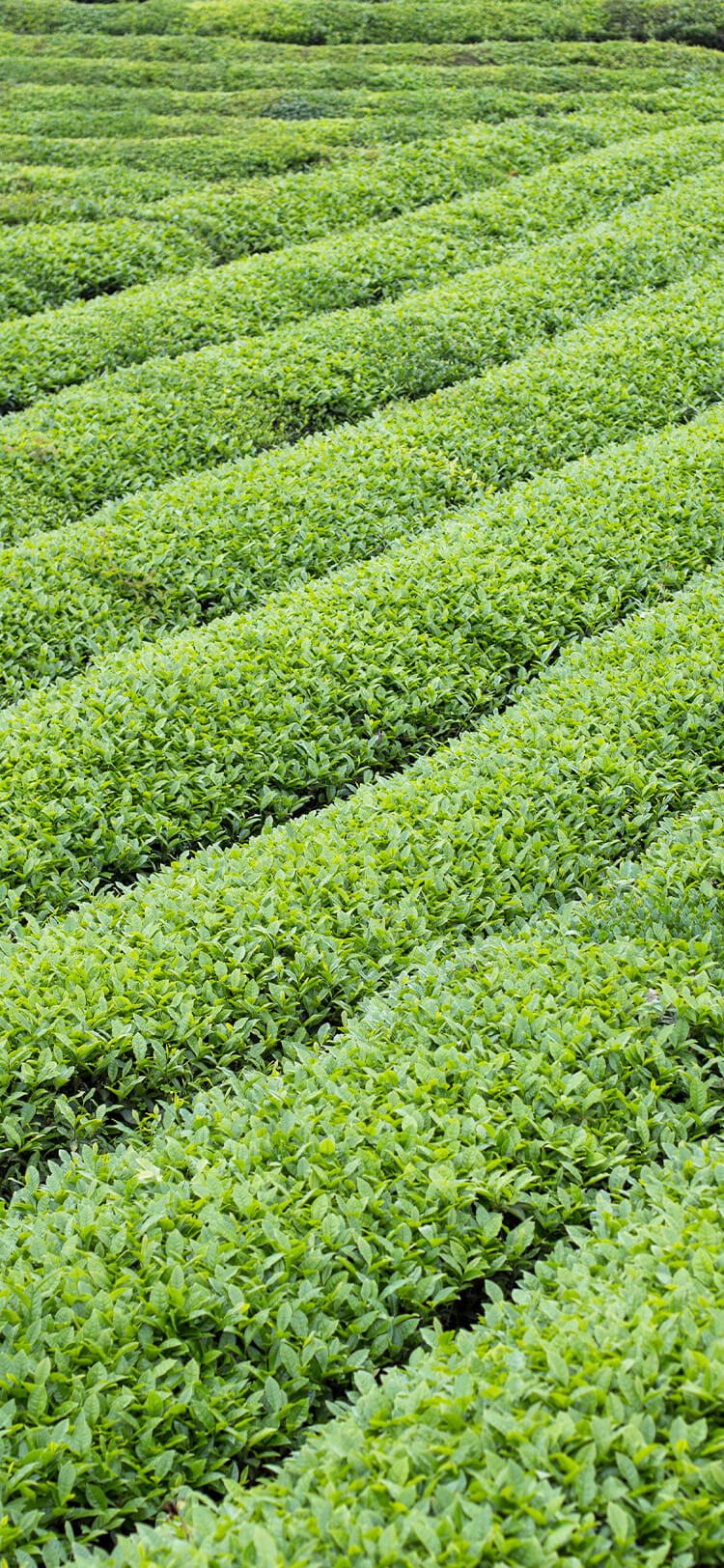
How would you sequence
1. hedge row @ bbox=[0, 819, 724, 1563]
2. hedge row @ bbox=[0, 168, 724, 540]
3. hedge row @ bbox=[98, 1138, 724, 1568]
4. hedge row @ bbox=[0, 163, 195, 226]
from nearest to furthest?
hedge row @ bbox=[98, 1138, 724, 1568]
hedge row @ bbox=[0, 819, 724, 1563]
hedge row @ bbox=[0, 168, 724, 540]
hedge row @ bbox=[0, 163, 195, 226]

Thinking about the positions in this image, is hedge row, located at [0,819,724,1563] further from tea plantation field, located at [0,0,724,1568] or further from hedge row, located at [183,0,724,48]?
hedge row, located at [183,0,724,48]

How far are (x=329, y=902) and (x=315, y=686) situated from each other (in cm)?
231

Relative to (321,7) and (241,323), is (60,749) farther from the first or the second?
(321,7)

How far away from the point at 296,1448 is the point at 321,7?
32.7 meters

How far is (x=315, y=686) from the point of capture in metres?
7.77

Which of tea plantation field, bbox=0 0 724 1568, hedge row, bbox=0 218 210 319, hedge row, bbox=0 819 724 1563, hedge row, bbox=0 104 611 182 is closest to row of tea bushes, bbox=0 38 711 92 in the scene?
hedge row, bbox=0 104 611 182

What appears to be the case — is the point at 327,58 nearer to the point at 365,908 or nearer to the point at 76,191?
the point at 76,191

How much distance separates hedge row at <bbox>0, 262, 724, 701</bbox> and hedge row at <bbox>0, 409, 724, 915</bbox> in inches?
32.7

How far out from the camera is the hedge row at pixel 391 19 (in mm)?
26297

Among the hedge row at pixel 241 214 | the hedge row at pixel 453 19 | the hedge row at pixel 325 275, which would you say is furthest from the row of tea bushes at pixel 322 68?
the hedge row at pixel 325 275

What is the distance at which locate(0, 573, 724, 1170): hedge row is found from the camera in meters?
5.18

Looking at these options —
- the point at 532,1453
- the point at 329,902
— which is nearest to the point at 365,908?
the point at 329,902

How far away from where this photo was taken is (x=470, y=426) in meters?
11.8

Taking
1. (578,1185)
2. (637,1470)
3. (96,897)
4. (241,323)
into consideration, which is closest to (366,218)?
(241,323)
